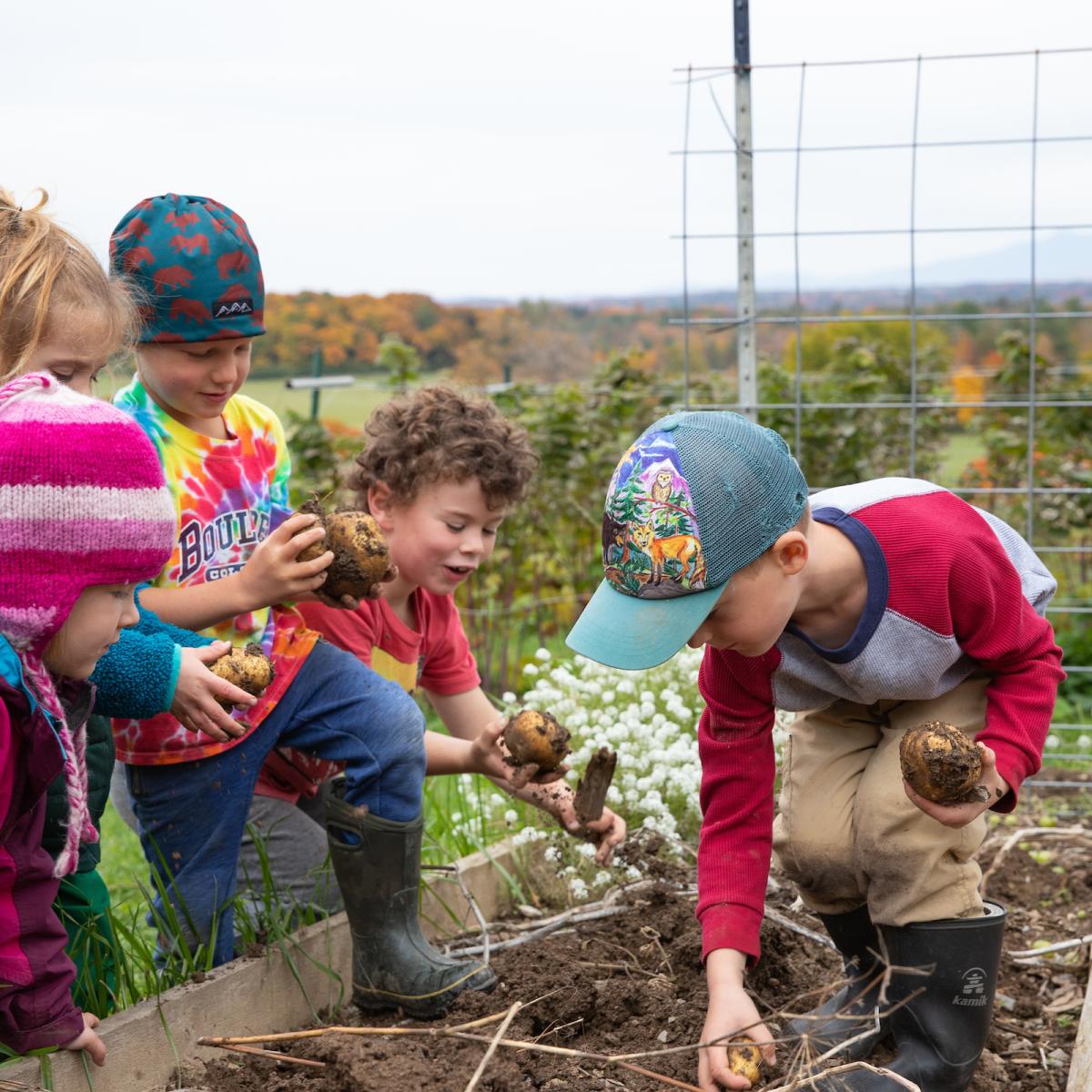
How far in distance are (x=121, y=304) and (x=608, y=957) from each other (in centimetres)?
162

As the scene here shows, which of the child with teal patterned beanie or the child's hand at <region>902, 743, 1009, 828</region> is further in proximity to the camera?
the child with teal patterned beanie

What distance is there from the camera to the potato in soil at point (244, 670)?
2303 mm

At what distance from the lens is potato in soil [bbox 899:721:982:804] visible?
2018 mm

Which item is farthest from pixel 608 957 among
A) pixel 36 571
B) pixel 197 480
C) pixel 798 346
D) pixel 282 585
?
pixel 798 346

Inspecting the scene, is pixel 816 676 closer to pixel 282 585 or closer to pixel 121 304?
pixel 282 585

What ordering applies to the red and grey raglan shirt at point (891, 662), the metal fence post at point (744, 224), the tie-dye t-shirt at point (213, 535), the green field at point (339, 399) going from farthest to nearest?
1. the green field at point (339, 399)
2. the metal fence post at point (744, 224)
3. the tie-dye t-shirt at point (213, 535)
4. the red and grey raglan shirt at point (891, 662)

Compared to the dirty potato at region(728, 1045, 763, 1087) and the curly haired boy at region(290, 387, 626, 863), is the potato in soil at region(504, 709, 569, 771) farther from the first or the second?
the dirty potato at region(728, 1045, 763, 1087)

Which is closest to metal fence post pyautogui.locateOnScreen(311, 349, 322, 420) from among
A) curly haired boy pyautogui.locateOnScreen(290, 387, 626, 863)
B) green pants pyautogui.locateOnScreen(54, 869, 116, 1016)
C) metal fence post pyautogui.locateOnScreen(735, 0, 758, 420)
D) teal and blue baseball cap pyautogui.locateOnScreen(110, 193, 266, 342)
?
metal fence post pyautogui.locateOnScreen(735, 0, 758, 420)

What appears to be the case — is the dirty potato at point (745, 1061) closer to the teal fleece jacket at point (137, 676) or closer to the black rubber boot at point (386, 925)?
the black rubber boot at point (386, 925)

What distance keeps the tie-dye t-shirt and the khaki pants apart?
105 centimetres

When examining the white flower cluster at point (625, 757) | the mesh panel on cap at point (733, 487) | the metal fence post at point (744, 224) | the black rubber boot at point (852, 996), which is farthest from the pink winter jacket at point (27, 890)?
the metal fence post at point (744, 224)

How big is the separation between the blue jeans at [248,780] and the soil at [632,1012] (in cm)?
38

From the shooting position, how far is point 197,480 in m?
2.65

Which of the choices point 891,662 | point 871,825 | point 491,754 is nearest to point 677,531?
point 891,662
